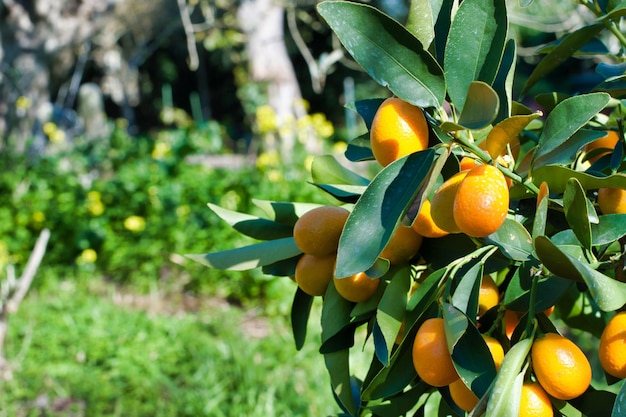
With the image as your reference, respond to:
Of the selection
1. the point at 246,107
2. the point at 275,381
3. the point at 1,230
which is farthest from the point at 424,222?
the point at 246,107

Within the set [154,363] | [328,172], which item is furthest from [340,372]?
[154,363]

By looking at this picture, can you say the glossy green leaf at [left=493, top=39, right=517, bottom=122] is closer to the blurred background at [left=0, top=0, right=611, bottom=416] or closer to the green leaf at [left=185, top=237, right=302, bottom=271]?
the green leaf at [left=185, top=237, right=302, bottom=271]

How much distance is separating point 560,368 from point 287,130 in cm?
354

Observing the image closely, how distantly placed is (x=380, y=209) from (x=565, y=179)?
147 millimetres

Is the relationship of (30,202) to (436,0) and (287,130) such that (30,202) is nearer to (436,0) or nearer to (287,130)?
(287,130)

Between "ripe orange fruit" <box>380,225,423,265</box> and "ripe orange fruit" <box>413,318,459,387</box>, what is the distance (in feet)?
0.21

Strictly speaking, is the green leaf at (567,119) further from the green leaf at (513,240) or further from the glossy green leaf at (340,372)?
the glossy green leaf at (340,372)

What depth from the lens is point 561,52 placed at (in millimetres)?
660

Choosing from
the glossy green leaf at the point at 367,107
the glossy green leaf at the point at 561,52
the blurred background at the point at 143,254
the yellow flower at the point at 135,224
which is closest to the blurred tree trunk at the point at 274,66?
the blurred background at the point at 143,254

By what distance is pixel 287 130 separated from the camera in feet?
12.8

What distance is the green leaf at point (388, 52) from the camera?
0.44 m

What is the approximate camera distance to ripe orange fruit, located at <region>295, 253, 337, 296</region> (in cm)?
54

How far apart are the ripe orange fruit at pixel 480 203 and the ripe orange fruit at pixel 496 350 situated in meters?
0.10

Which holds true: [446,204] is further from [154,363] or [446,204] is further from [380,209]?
[154,363]
